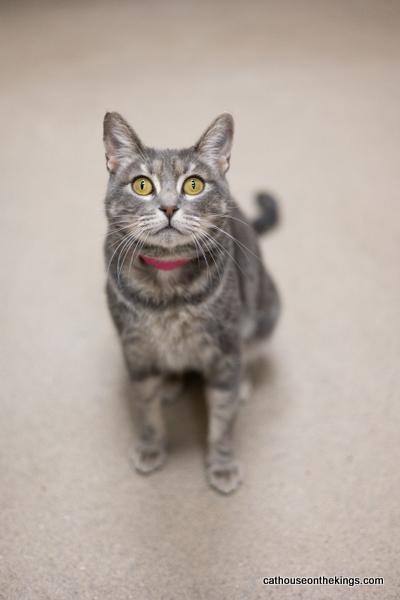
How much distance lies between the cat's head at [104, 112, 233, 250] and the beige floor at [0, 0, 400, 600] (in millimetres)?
704

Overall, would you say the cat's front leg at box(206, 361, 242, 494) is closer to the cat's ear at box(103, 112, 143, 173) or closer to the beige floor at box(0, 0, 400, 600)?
the beige floor at box(0, 0, 400, 600)

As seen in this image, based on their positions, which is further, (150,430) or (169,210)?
(150,430)

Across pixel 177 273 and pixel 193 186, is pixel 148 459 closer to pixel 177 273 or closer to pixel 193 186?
pixel 177 273

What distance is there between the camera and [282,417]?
1.64 m

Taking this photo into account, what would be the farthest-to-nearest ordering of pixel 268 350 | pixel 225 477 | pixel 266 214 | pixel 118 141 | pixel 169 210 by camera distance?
1. pixel 266 214
2. pixel 268 350
3. pixel 225 477
4. pixel 118 141
5. pixel 169 210

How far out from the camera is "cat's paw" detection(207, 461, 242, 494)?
1464 mm

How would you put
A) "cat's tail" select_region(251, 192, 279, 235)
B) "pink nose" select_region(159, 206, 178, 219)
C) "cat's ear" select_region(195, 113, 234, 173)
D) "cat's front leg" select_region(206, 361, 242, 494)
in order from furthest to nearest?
"cat's tail" select_region(251, 192, 279, 235) → "cat's front leg" select_region(206, 361, 242, 494) → "cat's ear" select_region(195, 113, 234, 173) → "pink nose" select_region(159, 206, 178, 219)

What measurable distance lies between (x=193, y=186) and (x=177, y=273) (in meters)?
0.21

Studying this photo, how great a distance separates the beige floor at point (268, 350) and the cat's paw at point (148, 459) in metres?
0.03

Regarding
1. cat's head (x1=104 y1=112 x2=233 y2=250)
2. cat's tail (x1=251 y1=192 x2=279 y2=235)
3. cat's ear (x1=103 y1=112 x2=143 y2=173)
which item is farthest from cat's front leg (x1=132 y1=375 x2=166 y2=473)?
cat's tail (x1=251 y1=192 x2=279 y2=235)

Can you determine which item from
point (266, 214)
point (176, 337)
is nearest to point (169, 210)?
point (176, 337)

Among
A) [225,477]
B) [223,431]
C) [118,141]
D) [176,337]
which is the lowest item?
[225,477]

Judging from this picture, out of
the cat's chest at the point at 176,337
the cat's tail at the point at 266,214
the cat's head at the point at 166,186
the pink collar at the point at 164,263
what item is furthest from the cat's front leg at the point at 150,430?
the cat's tail at the point at 266,214

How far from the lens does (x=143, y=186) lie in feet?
3.99
